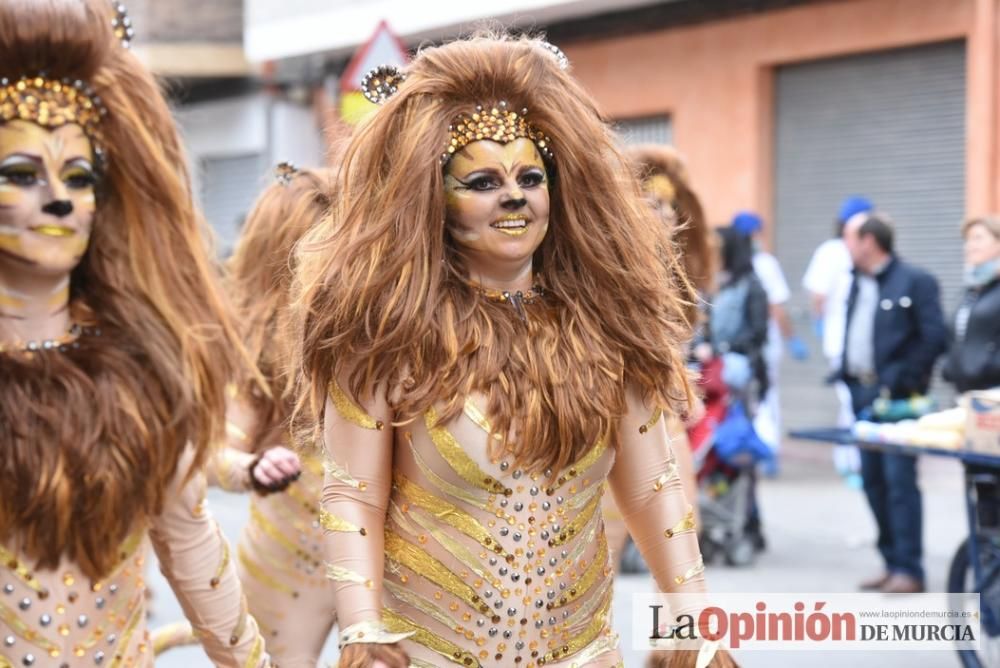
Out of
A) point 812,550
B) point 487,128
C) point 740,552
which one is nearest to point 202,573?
point 487,128

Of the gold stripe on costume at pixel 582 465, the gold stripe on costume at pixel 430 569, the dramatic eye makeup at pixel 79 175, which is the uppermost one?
the dramatic eye makeup at pixel 79 175

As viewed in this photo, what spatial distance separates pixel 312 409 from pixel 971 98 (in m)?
10.8

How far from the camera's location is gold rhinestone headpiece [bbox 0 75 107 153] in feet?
9.36

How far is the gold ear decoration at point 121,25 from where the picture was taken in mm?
3057

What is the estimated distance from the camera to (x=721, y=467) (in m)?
9.29

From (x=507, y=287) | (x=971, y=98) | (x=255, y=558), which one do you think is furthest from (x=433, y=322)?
(x=971, y=98)

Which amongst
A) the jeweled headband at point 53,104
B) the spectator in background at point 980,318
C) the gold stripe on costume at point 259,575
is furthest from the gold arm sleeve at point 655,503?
the spectator in background at point 980,318

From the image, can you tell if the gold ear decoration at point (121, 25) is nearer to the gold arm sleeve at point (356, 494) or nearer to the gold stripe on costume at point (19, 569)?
the gold arm sleeve at point (356, 494)

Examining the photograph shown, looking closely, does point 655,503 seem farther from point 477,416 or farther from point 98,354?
point 98,354

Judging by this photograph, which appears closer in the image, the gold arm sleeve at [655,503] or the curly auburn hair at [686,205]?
the gold arm sleeve at [655,503]

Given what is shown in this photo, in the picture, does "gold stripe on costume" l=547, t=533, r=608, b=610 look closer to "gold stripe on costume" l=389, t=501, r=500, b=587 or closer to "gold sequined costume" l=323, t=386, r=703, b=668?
"gold sequined costume" l=323, t=386, r=703, b=668

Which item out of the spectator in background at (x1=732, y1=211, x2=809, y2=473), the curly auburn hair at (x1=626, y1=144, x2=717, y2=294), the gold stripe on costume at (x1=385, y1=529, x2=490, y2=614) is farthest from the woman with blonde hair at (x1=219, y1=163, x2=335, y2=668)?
the spectator in background at (x1=732, y1=211, x2=809, y2=473)

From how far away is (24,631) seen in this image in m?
2.82

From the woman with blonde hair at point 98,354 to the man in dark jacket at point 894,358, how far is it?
596cm
